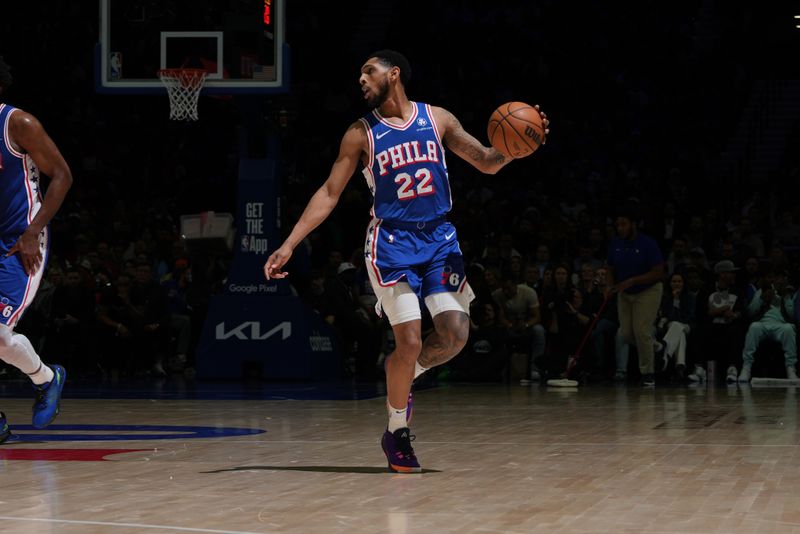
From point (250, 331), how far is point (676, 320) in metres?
4.78

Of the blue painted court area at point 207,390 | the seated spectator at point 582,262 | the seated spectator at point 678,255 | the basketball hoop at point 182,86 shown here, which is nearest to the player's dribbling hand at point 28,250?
the blue painted court area at point 207,390

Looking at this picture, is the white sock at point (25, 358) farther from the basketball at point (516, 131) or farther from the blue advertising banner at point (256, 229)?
the blue advertising banner at point (256, 229)

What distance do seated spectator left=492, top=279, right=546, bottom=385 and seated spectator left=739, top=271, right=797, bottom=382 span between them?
2313mm

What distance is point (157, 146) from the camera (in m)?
21.9

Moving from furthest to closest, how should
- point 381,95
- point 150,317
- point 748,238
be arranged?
point 748,238, point 150,317, point 381,95

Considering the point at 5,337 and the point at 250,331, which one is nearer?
the point at 5,337

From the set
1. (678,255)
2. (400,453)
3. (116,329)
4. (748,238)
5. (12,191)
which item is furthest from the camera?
(748,238)

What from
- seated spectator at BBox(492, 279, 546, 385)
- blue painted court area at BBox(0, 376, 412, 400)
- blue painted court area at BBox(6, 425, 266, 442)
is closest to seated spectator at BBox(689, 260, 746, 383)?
seated spectator at BBox(492, 279, 546, 385)

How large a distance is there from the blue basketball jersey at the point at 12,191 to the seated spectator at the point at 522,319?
335 inches

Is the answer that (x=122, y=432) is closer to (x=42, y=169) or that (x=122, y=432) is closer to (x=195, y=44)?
(x=42, y=169)

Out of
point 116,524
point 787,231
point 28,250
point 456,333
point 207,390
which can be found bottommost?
point 116,524

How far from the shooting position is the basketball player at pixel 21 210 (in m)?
7.35

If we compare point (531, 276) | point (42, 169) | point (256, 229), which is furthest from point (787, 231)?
point (42, 169)

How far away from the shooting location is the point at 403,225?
651 cm
